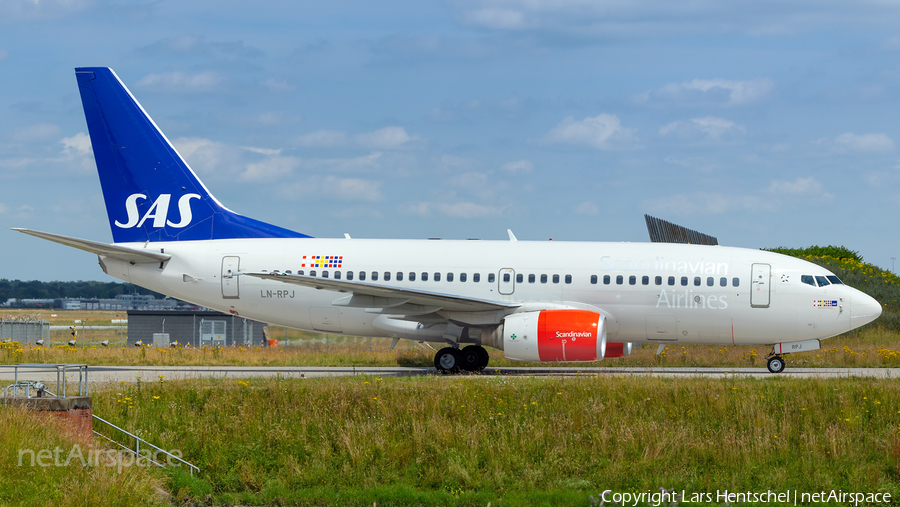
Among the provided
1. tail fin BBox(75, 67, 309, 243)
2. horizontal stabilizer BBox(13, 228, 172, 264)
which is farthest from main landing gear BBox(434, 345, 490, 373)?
horizontal stabilizer BBox(13, 228, 172, 264)

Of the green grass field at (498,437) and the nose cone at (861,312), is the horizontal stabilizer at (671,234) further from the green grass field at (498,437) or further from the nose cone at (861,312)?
the green grass field at (498,437)

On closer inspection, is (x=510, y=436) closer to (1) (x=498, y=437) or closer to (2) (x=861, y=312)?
(1) (x=498, y=437)

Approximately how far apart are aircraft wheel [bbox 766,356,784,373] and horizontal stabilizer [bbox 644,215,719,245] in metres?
20.1

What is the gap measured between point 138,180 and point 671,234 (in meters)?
28.7

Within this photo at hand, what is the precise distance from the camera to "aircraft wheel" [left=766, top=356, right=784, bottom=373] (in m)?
22.6

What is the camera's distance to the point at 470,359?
904 inches

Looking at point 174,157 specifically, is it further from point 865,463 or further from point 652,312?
point 865,463

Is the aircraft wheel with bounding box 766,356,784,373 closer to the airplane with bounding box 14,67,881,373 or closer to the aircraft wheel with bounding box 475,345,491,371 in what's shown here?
the airplane with bounding box 14,67,881,373

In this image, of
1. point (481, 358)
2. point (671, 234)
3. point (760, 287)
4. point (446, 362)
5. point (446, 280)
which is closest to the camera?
point (760, 287)

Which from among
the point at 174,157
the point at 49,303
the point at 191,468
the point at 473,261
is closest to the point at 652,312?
the point at 473,261

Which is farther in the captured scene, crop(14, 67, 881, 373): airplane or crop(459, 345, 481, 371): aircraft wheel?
crop(459, 345, 481, 371): aircraft wheel

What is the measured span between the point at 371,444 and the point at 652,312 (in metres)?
10.4

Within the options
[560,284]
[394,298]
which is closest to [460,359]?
[394,298]

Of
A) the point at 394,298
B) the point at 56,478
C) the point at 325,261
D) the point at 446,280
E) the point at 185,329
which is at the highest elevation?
the point at 325,261
